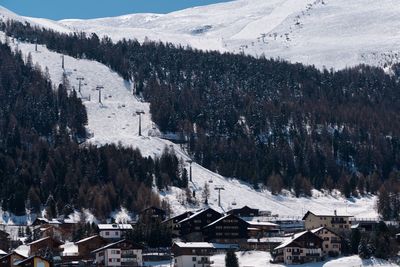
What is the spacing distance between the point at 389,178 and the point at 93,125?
150 feet

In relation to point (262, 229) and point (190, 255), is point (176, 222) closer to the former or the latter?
point (262, 229)

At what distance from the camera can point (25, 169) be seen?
135 metres

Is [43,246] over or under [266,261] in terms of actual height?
over

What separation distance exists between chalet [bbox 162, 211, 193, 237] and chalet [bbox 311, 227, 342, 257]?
16.3 meters

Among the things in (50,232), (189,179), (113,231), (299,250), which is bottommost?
(189,179)

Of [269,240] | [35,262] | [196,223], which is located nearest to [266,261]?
[269,240]

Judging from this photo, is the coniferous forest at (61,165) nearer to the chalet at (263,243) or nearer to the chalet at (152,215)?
the chalet at (152,215)

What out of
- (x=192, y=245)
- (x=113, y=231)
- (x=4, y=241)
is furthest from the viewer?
(x=113, y=231)

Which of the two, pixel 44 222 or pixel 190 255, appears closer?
pixel 190 255

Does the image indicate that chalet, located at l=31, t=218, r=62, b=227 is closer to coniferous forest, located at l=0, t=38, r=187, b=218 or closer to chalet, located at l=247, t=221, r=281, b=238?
coniferous forest, located at l=0, t=38, r=187, b=218

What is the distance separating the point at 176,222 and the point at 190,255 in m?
18.9

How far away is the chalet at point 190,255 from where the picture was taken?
315ft

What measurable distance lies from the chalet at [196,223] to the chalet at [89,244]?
40.7ft

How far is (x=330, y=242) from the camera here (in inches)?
4003
